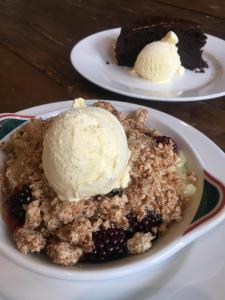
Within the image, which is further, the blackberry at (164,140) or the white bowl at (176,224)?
the blackberry at (164,140)

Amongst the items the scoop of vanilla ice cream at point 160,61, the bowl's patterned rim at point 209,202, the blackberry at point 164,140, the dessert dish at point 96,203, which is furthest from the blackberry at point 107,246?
the scoop of vanilla ice cream at point 160,61

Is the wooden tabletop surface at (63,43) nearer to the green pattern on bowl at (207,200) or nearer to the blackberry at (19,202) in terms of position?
the green pattern on bowl at (207,200)

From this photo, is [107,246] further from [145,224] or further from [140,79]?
[140,79]

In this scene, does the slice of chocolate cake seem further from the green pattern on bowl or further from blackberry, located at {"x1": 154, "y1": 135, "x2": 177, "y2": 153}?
the green pattern on bowl

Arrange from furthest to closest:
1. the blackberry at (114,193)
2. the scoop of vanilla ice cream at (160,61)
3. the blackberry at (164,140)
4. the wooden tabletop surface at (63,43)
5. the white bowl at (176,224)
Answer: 1. the scoop of vanilla ice cream at (160,61)
2. the wooden tabletop surface at (63,43)
3. the blackberry at (164,140)
4. the blackberry at (114,193)
5. the white bowl at (176,224)

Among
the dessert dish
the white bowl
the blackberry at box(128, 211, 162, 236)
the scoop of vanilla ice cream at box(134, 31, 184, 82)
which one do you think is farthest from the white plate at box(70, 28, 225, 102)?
the blackberry at box(128, 211, 162, 236)

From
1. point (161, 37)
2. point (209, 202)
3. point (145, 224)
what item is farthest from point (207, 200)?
point (161, 37)

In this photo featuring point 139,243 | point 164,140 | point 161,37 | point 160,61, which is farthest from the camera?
point 161,37

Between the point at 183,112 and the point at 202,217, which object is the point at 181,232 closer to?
the point at 202,217
